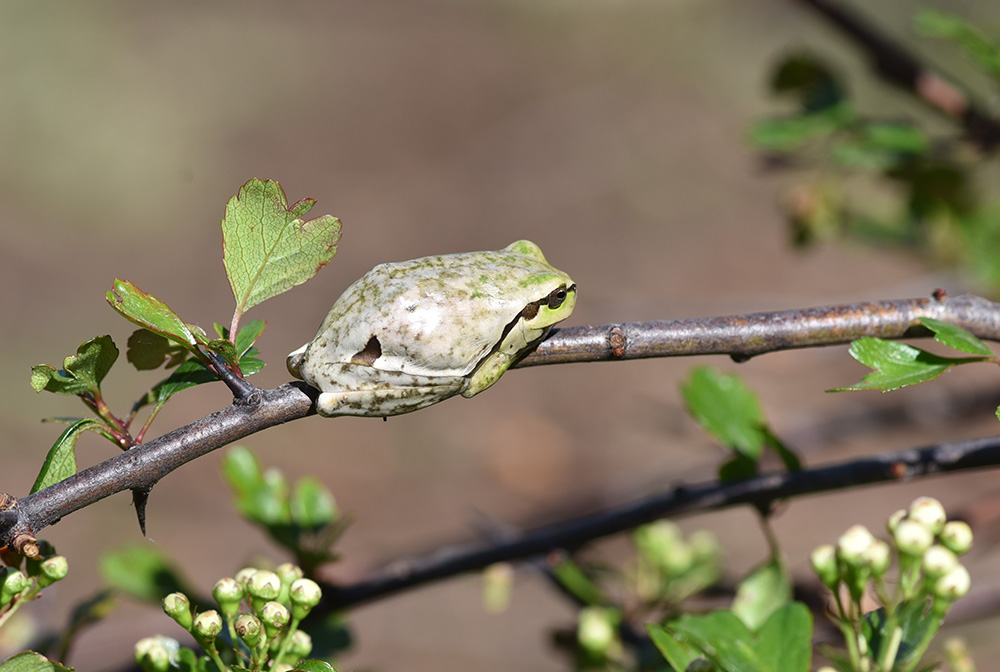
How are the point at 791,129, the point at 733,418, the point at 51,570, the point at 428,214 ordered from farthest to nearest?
the point at 428,214, the point at 791,129, the point at 733,418, the point at 51,570

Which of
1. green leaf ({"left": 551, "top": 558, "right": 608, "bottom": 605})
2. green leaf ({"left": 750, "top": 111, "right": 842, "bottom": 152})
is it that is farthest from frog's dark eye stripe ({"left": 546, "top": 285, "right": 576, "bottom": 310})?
green leaf ({"left": 750, "top": 111, "right": 842, "bottom": 152})

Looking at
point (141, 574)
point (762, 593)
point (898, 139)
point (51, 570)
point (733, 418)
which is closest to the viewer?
point (51, 570)

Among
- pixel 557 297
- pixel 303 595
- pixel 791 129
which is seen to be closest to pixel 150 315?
pixel 303 595

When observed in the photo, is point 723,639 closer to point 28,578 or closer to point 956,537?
point 956,537

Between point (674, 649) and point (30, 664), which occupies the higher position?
point (30, 664)

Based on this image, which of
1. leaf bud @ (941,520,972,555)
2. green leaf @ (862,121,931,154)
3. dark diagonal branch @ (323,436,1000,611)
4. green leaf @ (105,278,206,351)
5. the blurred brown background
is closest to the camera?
green leaf @ (105,278,206,351)

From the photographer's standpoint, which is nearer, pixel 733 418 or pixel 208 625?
pixel 208 625

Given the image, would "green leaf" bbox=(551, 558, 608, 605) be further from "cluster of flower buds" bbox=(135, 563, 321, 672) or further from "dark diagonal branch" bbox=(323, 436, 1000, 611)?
"cluster of flower buds" bbox=(135, 563, 321, 672)
